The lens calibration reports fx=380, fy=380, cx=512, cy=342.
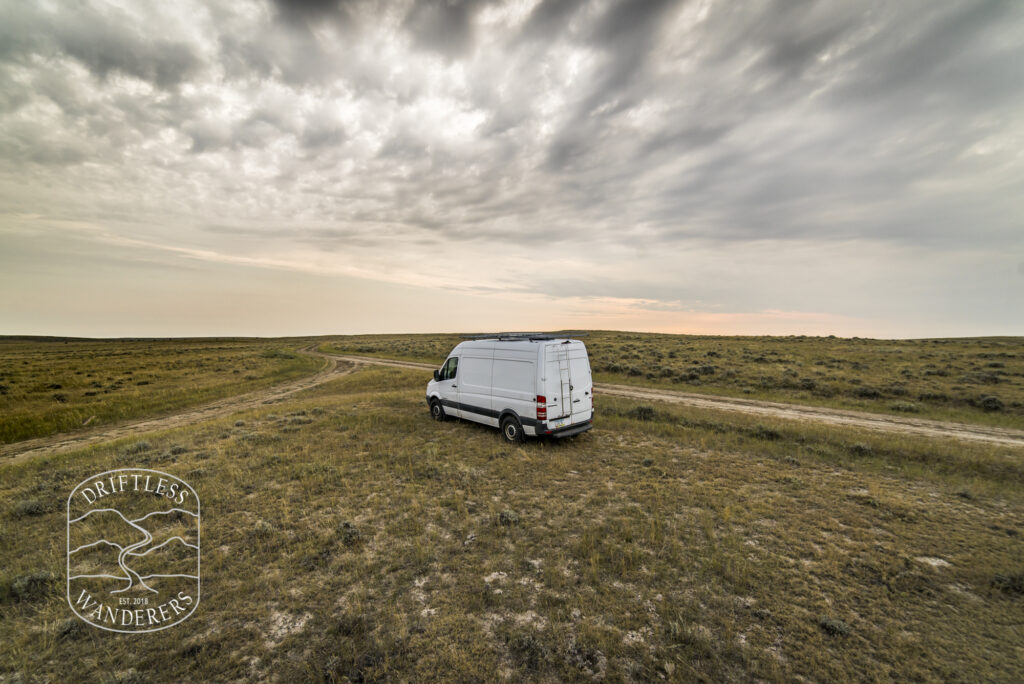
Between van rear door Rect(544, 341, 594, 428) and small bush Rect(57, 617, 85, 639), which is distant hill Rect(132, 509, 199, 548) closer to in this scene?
small bush Rect(57, 617, 85, 639)

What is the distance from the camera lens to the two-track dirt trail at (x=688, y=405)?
43.2ft

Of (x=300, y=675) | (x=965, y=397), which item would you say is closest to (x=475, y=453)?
(x=300, y=675)

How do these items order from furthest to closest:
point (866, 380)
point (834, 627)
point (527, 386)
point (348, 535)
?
point (866, 380) < point (527, 386) < point (348, 535) < point (834, 627)

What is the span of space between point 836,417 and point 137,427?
29.1 m

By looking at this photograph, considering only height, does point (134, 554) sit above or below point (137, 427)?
above

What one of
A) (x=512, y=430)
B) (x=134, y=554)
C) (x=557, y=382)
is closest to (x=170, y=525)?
(x=134, y=554)

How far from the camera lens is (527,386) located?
37.1ft

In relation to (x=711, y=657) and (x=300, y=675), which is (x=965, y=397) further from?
(x=300, y=675)

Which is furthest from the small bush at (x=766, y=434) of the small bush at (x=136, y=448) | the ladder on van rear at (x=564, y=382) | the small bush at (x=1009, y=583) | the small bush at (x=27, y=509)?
the small bush at (x=136, y=448)

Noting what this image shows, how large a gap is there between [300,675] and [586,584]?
3472mm

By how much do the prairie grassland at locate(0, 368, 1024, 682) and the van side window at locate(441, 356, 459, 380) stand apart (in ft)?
12.7

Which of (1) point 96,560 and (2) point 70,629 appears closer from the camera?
(2) point 70,629

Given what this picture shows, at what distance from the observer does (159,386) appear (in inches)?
977

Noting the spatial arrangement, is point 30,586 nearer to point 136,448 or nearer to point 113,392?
point 136,448
